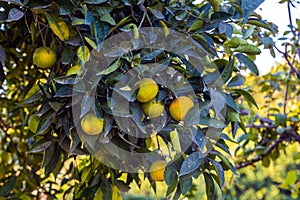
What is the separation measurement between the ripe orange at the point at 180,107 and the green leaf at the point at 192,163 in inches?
2.3

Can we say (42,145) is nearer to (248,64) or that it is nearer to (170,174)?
(170,174)

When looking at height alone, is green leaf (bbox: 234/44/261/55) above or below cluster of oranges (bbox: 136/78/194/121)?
above

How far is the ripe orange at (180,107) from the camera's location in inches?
23.6

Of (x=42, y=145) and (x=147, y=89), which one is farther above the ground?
(x=147, y=89)

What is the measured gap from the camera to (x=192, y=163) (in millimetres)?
610

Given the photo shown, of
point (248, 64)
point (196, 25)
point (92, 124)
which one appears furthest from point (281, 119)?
point (92, 124)

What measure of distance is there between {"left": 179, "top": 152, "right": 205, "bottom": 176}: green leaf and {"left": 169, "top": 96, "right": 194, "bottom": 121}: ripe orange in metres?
0.06

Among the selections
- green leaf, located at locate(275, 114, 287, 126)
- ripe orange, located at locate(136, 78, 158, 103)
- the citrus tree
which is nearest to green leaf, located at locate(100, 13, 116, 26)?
the citrus tree

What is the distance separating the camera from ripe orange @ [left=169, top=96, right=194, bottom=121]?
1.97 ft

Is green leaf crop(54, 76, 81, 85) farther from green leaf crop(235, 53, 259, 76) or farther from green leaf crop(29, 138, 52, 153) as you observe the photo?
green leaf crop(235, 53, 259, 76)

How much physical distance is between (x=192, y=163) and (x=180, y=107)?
82mm

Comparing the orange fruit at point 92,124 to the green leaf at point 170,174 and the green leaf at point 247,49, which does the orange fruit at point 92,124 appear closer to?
the green leaf at point 170,174

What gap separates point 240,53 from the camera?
72cm

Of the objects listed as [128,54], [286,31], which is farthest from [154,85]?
[286,31]
